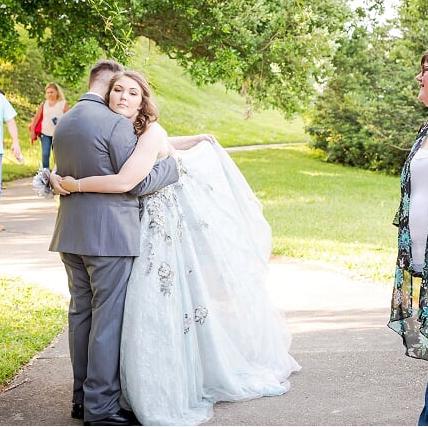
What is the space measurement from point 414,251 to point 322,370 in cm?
215

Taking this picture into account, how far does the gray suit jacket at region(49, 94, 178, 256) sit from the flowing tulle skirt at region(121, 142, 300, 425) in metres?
0.17

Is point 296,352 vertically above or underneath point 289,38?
underneath

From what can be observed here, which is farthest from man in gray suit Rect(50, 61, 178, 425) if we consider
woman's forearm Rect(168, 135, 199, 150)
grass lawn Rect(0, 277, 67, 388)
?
grass lawn Rect(0, 277, 67, 388)

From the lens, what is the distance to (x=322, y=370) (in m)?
7.01

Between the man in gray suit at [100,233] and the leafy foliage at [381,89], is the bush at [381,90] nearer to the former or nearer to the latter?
the leafy foliage at [381,89]

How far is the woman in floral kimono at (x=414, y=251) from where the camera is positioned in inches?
195

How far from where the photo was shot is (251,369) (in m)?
6.50

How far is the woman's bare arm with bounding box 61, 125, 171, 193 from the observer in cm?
564

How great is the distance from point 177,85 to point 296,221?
3831 centimetres

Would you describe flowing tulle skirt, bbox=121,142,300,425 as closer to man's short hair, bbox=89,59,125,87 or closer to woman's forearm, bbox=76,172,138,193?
woman's forearm, bbox=76,172,138,193

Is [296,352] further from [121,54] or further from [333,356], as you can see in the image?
[121,54]

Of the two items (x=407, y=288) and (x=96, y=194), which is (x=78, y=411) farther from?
(x=407, y=288)

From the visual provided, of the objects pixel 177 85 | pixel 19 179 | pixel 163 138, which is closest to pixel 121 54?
pixel 19 179

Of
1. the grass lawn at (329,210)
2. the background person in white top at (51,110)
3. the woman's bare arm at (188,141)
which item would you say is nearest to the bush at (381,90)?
the grass lawn at (329,210)
